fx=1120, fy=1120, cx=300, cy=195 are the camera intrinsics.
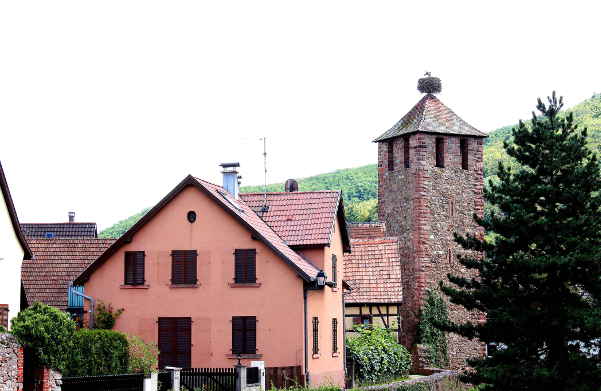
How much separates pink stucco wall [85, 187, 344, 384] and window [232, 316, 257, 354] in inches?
6.5

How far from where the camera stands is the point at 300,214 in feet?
128

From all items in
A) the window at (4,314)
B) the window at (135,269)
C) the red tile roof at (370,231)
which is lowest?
the window at (4,314)

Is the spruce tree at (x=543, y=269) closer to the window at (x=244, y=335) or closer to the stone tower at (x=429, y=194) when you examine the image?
the window at (x=244, y=335)

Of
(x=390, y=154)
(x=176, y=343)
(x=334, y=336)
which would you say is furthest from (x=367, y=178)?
(x=176, y=343)

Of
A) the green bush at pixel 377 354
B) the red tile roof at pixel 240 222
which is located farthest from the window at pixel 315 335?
the green bush at pixel 377 354

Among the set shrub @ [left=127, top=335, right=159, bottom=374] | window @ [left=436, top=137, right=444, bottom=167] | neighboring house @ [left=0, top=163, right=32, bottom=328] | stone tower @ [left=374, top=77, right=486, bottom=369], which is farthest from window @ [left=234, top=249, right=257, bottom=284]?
window @ [left=436, top=137, right=444, bottom=167]

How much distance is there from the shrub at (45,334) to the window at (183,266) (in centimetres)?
1110

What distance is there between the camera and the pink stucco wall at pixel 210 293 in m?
35.6

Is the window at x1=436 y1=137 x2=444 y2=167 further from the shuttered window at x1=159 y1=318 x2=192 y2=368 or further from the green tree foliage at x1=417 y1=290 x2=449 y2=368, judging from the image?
the shuttered window at x1=159 y1=318 x2=192 y2=368

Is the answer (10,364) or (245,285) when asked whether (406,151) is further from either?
(10,364)

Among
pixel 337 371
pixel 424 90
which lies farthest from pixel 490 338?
pixel 424 90

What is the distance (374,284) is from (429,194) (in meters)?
6.70

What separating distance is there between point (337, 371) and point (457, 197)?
53.2 ft

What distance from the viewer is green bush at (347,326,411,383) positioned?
4156cm
